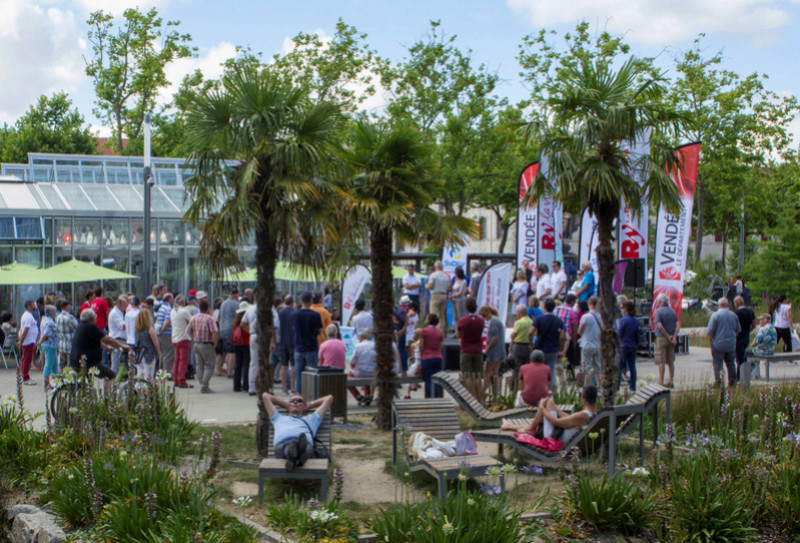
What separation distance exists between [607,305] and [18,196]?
19.5m

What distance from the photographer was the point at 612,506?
22.2 feet

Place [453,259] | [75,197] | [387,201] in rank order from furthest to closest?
[75,197]
[453,259]
[387,201]

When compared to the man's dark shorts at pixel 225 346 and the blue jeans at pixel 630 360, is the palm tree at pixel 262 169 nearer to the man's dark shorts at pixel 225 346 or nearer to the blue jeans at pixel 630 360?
the man's dark shorts at pixel 225 346

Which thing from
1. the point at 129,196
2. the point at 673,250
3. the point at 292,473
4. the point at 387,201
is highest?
the point at 129,196

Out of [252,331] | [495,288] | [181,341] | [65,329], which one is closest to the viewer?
[252,331]

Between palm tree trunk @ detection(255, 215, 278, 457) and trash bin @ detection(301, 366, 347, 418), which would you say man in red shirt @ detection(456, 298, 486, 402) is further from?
palm tree trunk @ detection(255, 215, 278, 457)

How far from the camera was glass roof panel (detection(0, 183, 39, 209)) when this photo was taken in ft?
79.3

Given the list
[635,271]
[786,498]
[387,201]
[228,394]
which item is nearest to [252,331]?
[228,394]

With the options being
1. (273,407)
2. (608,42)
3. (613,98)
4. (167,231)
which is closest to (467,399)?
(273,407)

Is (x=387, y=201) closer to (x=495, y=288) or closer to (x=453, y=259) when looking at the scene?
(x=495, y=288)

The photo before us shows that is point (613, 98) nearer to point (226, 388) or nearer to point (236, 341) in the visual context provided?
point (236, 341)

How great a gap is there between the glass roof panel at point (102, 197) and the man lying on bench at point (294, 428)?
1780 cm

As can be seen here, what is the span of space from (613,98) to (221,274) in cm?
591

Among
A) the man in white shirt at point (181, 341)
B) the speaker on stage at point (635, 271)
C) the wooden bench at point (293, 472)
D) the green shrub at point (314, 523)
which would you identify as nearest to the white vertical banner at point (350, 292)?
the man in white shirt at point (181, 341)
